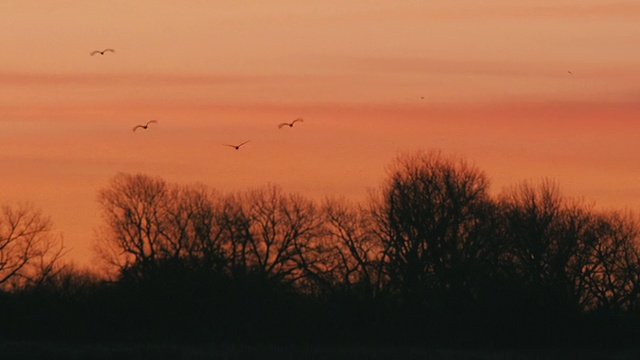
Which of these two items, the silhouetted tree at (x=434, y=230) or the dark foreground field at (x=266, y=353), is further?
the silhouetted tree at (x=434, y=230)

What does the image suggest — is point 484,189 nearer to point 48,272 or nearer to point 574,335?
point 48,272

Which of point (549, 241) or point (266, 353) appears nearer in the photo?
point (266, 353)

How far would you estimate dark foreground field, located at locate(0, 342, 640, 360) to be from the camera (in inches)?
2395

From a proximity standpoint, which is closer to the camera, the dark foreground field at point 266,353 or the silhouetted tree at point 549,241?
the dark foreground field at point 266,353

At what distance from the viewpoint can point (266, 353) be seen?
62938 millimetres

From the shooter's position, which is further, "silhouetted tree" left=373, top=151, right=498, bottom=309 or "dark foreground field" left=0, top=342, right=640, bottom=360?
"silhouetted tree" left=373, top=151, right=498, bottom=309

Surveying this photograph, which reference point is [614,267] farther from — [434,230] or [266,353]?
[266,353]

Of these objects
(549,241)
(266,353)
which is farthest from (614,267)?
(266,353)

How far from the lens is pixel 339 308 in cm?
8756

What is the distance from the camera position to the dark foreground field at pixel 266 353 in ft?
200

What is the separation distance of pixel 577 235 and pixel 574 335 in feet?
116

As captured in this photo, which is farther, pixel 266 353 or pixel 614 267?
pixel 614 267

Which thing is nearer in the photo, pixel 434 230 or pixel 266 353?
pixel 266 353

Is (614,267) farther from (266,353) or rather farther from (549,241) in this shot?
(266,353)
